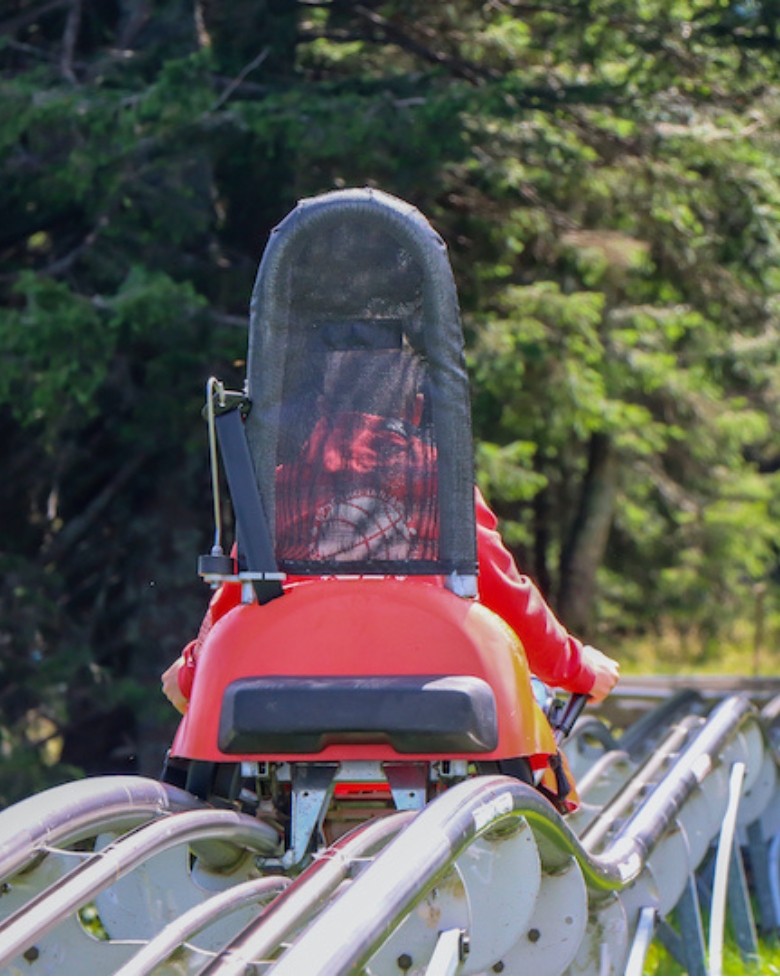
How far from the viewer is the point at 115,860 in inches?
111

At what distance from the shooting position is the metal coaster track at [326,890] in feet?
8.16

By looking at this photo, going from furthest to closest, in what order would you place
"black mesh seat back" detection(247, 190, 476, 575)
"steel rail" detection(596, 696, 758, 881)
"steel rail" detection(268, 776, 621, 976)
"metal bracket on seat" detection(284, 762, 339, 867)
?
"steel rail" detection(596, 696, 758, 881) < "black mesh seat back" detection(247, 190, 476, 575) < "metal bracket on seat" detection(284, 762, 339, 867) < "steel rail" detection(268, 776, 621, 976)

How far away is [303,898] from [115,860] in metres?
0.43

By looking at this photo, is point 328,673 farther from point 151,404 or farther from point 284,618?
point 151,404

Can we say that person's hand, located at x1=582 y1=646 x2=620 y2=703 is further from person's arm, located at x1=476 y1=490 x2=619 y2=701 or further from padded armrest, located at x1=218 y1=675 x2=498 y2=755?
padded armrest, located at x1=218 y1=675 x2=498 y2=755

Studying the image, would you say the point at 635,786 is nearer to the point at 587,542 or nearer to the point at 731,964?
the point at 731,964

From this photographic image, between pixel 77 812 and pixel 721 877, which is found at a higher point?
pixel 77 812

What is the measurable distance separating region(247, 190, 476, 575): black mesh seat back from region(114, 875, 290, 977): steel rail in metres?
0.81

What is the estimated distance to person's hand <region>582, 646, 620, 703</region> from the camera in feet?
13.2

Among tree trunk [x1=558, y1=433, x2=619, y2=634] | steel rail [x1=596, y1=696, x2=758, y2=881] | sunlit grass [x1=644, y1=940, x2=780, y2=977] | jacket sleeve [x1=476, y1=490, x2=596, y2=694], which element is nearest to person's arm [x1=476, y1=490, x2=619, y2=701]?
jacket sleeve [x1=476, y1=490, x2=596, y2=694]

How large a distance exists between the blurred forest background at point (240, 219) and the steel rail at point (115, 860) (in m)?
4.35

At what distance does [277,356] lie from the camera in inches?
140

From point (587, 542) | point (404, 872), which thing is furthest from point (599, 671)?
point (587, 542)

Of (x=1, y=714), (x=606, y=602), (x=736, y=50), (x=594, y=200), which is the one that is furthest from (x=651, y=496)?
(x=1, y=714)
